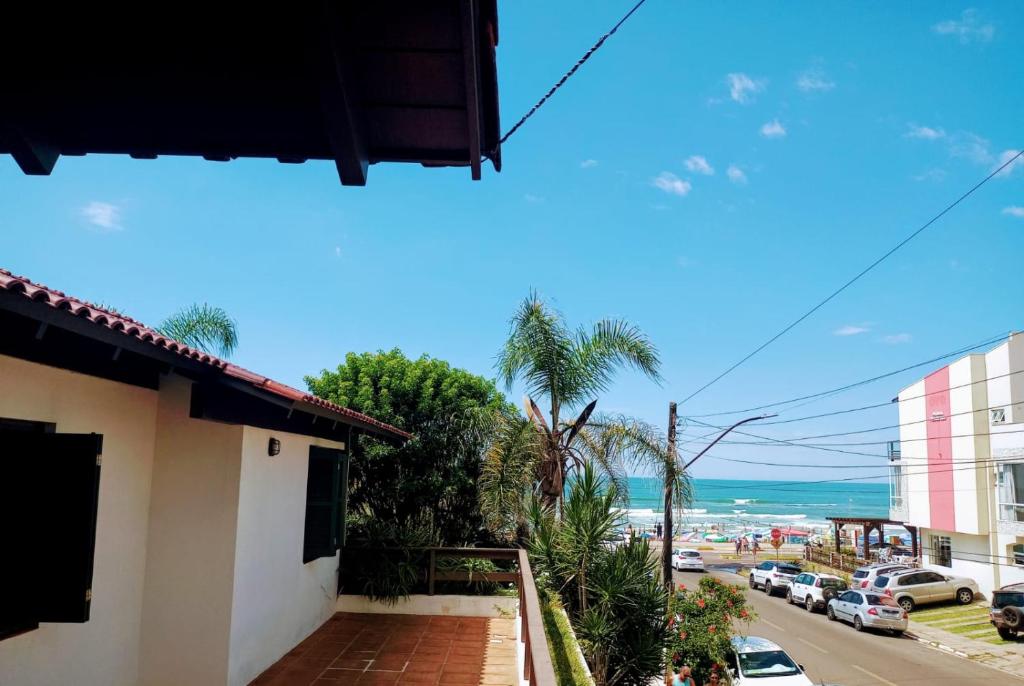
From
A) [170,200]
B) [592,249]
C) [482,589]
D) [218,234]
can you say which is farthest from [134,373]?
[592,249]

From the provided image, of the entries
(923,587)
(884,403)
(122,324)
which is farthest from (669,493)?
(884,403)

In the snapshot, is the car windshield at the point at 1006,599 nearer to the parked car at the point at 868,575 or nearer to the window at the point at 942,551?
the parked car at the point at 868,575

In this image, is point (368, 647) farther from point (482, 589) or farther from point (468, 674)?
point (482, 589)

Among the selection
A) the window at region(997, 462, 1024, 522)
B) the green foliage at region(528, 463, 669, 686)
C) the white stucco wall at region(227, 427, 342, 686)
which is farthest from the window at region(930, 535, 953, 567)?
the white stucco wall at region(227, 427, 342, 686)

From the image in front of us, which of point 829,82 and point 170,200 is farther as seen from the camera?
point 170,200

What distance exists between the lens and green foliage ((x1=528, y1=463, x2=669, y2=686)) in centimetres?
881

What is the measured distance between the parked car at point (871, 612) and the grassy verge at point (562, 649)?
16688mm

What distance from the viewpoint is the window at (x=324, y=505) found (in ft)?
27.6

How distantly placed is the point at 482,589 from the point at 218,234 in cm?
2642

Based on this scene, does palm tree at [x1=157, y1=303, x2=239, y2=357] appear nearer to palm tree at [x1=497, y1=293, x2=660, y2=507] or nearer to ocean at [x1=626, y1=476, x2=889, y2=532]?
palm tree at [x1=497, y1=293, x2=660, y2=507]

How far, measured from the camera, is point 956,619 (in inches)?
885

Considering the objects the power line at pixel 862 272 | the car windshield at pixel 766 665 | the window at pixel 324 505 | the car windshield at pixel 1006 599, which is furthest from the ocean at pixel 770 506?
the window at pixel 324 505

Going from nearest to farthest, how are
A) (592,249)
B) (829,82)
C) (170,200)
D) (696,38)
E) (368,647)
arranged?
(368,647) < (696,38) < (829,82) < (170,200) < (592,249)

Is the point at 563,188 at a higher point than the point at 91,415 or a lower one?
higher
